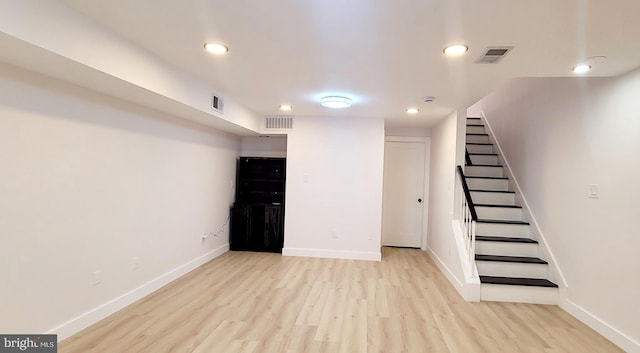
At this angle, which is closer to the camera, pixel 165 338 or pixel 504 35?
pixel 504 35

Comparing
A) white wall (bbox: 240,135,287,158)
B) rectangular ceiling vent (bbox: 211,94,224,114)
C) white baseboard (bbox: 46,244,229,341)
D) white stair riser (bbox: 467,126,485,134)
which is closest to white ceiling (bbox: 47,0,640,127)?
rectangular ceiling vent (bbox: 211,94,224,114)

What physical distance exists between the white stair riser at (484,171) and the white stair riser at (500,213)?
80 cm

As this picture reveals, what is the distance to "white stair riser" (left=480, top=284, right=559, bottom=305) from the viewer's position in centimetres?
350

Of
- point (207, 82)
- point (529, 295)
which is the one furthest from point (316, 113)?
point (529, 295)

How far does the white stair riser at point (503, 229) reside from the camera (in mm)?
4191

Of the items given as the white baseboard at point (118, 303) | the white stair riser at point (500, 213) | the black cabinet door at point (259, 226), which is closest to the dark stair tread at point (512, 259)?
the white stair riser at point (500, 213)

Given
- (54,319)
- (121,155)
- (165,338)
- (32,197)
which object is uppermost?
(121,155)

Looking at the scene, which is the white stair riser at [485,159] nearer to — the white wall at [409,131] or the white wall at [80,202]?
the white wall at [409,131]

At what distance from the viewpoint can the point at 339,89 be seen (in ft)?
11.4

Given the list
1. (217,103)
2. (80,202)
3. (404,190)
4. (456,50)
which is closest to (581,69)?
(456,50)

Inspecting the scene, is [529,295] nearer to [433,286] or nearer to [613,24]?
[433,286]

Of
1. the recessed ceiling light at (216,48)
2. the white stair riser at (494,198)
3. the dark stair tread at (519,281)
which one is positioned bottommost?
the dark stair tread at (519,281)

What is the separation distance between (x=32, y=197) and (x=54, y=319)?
37.4 inches

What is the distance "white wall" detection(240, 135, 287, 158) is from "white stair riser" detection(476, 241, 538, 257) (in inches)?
140
